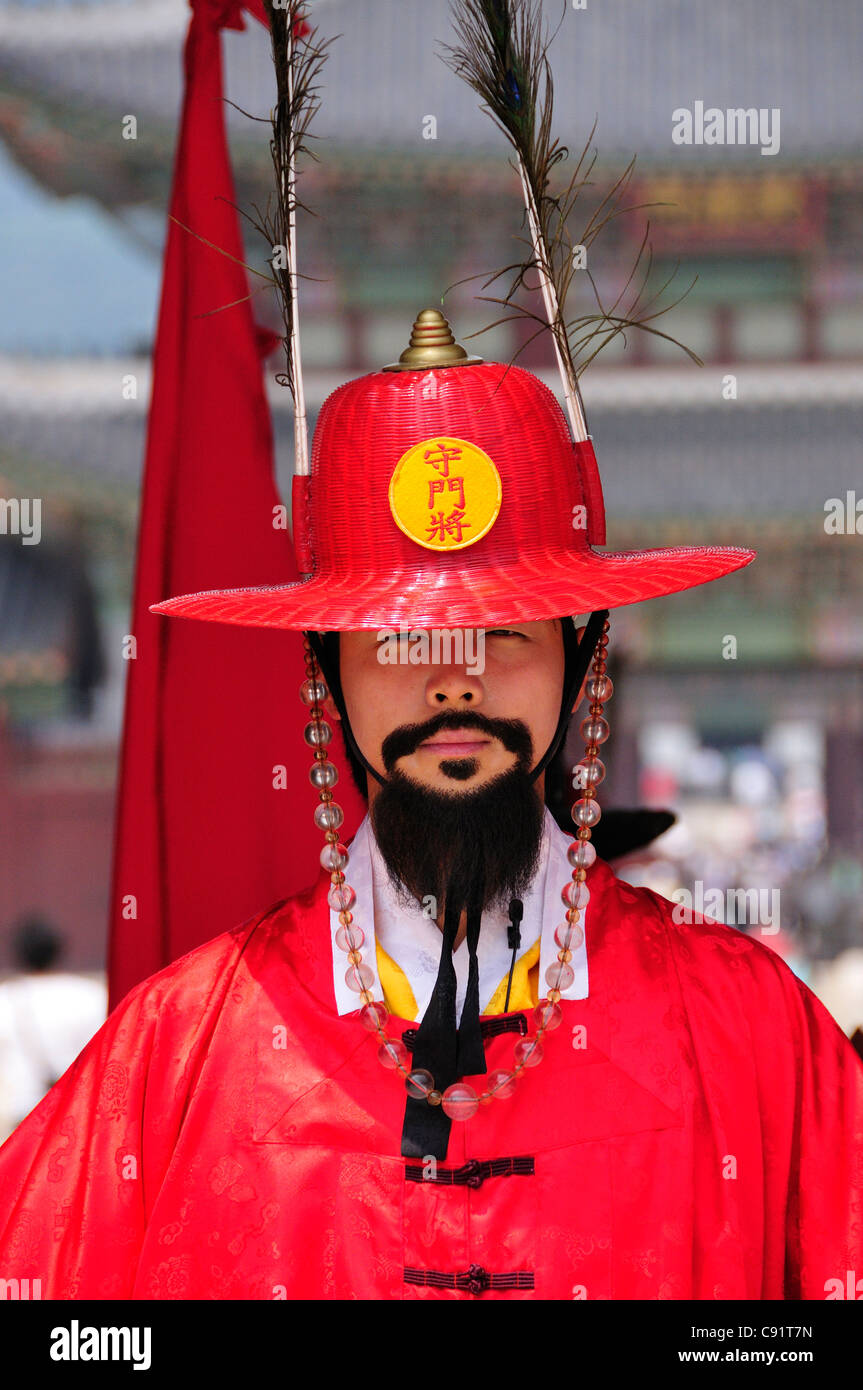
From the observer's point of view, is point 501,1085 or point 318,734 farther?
point 318,734

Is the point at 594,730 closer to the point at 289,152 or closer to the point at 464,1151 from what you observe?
the point at 464,1151

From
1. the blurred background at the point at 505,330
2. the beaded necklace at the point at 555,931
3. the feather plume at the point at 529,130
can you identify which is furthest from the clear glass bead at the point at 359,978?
the blurred background at the point at 505,330

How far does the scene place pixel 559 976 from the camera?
1.86 m

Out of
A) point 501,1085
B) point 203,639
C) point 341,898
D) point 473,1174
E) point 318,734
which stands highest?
point 203,639

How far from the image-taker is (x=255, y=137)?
5191mm

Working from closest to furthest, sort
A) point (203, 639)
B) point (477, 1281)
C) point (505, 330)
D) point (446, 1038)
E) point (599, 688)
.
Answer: point (477, 1281), point (446, 1038), point (599, 688), point (203, 639), point (505, 330)

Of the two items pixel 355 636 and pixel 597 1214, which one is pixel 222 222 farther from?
pixel 597 1214

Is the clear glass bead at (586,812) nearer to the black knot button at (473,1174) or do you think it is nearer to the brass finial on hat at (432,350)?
the black knot button at (473,1174)

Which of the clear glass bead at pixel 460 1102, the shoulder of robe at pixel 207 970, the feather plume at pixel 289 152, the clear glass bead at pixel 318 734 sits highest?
the feather plume at pixel 289 152

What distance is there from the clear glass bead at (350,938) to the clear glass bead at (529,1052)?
0.24 meters

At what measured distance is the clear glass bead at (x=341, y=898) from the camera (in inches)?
74.8

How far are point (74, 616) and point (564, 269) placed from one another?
4.98m

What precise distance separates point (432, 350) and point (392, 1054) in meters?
0.91

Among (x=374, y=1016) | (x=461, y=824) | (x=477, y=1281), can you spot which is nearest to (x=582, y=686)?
(x=461, y=824)
